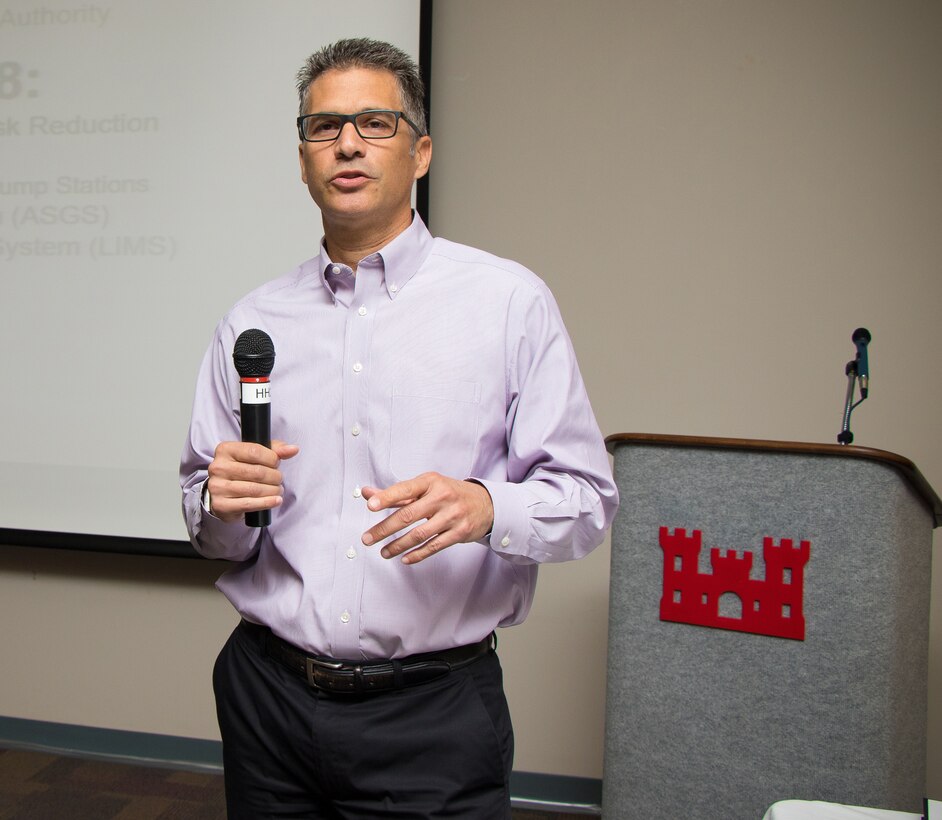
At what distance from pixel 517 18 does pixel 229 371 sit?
171 cm

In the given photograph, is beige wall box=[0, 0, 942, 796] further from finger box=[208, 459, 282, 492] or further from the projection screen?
finger box=[208, 459, 282, 492]

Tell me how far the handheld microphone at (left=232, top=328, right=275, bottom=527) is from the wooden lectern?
888 millimetres

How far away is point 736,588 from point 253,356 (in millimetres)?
1046

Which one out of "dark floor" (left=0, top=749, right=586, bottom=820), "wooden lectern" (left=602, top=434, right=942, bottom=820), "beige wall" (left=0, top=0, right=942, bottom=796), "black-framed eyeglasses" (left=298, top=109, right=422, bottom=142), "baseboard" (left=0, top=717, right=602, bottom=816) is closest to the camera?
"black-framed eyeglasses" (left=298, top=109, right=422, bottom=142)

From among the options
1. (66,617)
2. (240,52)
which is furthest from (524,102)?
(66,617)

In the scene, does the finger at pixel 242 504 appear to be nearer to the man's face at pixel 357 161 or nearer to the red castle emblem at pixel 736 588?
the man's face at pixel 357 161

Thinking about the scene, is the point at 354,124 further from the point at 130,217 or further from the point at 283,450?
the point at 130,217

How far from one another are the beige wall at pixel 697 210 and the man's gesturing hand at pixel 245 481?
5.49 ft

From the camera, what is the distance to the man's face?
4.20 ft

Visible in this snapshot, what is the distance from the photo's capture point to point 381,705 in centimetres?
120

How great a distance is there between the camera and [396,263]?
52.4 inches

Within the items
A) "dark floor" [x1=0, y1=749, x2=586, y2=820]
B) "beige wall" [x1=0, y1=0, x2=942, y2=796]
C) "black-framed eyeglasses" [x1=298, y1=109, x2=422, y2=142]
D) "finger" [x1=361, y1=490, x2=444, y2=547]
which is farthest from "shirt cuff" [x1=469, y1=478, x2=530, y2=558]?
"dark floor" [x1=0, y1=749, x2=586, y2=820]

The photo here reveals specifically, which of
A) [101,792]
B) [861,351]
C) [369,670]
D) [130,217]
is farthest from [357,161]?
[101,792]

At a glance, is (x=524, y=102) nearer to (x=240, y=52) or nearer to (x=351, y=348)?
(x=240, y=52)
